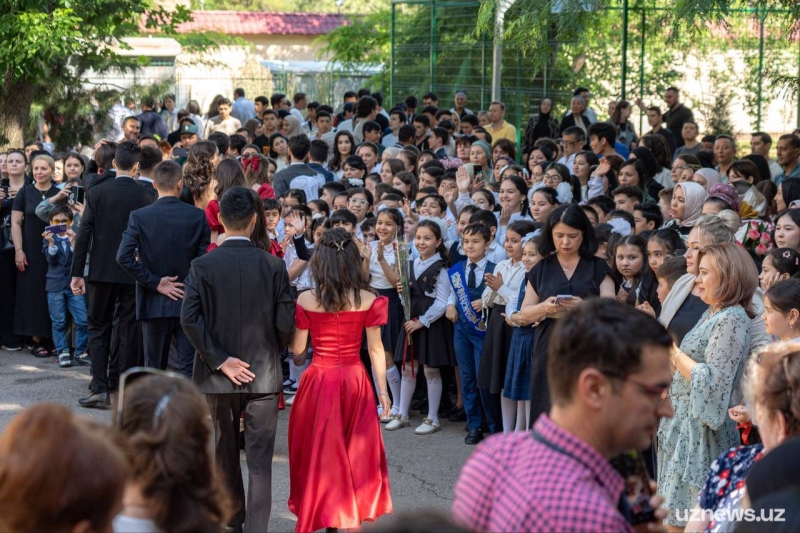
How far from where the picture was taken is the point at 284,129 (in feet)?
50.2

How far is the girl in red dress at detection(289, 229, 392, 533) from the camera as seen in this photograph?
18.5 ft

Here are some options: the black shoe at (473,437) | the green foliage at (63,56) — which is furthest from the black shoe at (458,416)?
the green foliage at (63,56)

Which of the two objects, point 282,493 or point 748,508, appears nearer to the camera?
point 748,508

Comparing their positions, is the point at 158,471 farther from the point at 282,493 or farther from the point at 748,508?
the point at 282,493

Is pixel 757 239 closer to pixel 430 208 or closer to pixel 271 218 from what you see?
pixel 430 208

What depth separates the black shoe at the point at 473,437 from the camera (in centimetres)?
759

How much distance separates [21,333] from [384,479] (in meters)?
6.00

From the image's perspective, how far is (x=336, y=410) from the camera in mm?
5648

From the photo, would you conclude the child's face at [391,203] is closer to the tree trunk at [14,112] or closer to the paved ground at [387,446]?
the paved ground at [387,446]

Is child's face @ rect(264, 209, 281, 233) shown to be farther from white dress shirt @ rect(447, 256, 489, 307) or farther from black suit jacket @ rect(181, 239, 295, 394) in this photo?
black suit jacket @ rect(181, 239, 295, 394)

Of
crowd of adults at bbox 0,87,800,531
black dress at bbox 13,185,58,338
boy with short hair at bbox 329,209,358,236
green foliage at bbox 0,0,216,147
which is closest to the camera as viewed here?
crowd of adults at bbox 0,87,800,531

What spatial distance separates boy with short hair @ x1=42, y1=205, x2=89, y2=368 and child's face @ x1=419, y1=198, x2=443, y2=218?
3635 mm

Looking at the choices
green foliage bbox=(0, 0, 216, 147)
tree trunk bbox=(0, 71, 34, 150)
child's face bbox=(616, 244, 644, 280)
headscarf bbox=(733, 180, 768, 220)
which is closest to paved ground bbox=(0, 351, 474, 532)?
child's face bbox=(616, 244, 644, 280)

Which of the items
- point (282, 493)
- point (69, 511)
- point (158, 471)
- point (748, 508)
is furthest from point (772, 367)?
point (282, 493)
